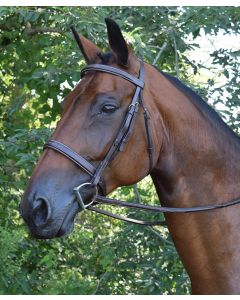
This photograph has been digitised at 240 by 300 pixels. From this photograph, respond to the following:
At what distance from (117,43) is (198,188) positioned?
0.85 meters

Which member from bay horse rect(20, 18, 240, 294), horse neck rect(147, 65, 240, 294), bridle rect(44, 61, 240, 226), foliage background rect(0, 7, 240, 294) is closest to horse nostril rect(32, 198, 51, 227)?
bay horse rect(20, 18, 240, 294)

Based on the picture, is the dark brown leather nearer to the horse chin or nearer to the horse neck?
the horse chin

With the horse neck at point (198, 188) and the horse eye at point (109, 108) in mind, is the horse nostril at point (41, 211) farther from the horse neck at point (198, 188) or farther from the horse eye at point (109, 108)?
the horse neck at point (198, 188)

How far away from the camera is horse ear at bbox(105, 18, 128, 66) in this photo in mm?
3258

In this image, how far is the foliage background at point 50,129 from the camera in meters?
5.49

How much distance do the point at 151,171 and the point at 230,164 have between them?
0.43 metres

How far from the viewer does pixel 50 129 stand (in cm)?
581

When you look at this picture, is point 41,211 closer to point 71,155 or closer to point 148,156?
point 71,155

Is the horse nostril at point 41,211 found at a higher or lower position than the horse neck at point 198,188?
lower

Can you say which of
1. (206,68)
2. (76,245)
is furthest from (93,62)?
(76,245)

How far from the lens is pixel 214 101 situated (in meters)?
5.78

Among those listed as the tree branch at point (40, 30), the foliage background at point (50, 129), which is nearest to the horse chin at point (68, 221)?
the foliage background at point (50, 129)

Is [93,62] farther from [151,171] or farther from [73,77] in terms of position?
[73,77]

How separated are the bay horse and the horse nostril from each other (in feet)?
0.03
